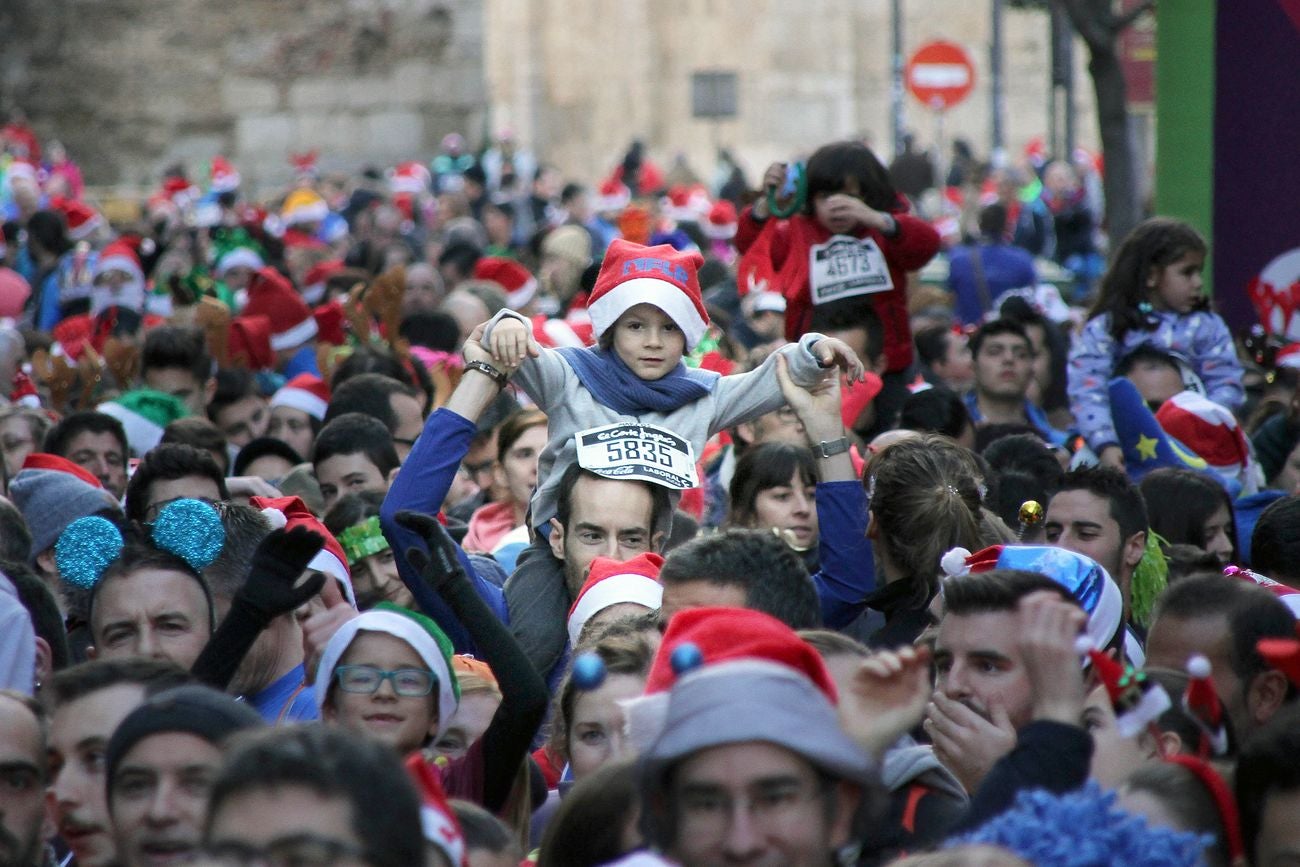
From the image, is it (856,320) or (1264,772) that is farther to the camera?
(856,320)

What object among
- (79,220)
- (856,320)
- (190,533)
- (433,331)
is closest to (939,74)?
(79,220)

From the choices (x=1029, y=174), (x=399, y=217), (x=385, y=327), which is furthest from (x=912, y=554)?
(x=1029, y=174)

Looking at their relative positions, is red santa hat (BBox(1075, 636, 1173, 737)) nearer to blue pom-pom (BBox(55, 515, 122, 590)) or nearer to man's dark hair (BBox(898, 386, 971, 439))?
blue pom-pom (BBox(55, 515, 122, 590))

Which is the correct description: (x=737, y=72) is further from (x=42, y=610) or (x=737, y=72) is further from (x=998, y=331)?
(x=42, y=610)

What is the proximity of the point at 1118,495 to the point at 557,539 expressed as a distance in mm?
1664

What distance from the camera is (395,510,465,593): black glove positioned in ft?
14.9

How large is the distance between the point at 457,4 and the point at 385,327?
824 inches

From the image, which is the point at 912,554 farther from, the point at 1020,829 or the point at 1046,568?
the point at 1020,829

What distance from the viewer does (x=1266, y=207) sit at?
32.4 ft

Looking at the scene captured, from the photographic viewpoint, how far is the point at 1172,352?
26.1 ft

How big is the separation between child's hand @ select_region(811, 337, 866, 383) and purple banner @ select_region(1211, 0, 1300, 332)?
4.92 meters

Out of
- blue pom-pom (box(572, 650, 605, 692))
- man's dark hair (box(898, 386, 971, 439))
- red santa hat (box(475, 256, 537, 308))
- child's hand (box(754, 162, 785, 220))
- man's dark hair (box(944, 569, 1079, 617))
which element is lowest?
red santa hat (box(475, 256, 537, 308))

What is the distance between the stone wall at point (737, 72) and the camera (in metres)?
31.5

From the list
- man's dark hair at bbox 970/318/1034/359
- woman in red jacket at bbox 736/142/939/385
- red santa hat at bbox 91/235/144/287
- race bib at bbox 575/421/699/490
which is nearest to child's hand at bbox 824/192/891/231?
woman in red jacket at bbox 736/142/939/385
